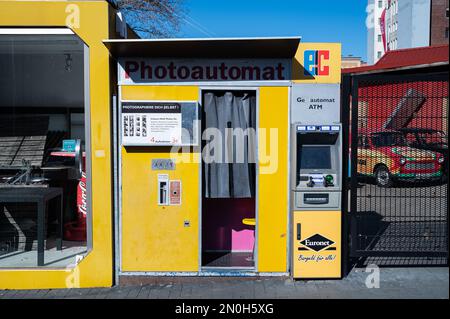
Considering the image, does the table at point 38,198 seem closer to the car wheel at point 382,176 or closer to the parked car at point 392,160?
the parked car at point 392,160

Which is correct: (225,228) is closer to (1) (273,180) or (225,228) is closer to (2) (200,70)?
(1) (273,180)

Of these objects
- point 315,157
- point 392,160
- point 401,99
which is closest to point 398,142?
point 392,160

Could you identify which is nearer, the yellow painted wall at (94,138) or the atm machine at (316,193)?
the yellow painted wall at (94,138)

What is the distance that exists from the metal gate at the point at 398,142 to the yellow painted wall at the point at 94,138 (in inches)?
111

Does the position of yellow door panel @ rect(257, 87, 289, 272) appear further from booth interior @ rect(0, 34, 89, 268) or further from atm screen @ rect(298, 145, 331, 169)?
booth interior @ rect(0, 34, 89, 268)

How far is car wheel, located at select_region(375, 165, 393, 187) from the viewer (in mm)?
6273

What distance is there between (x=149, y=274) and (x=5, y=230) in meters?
2.44

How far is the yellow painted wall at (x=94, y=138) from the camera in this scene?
5.29 m

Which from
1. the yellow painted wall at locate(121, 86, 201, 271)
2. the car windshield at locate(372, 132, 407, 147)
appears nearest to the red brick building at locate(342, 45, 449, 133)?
the car windshield at locate(372, 132, 407, 147)

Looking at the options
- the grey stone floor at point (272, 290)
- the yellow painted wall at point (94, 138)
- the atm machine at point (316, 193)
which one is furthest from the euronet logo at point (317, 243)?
the yellow painted wall at point (94, 138)
